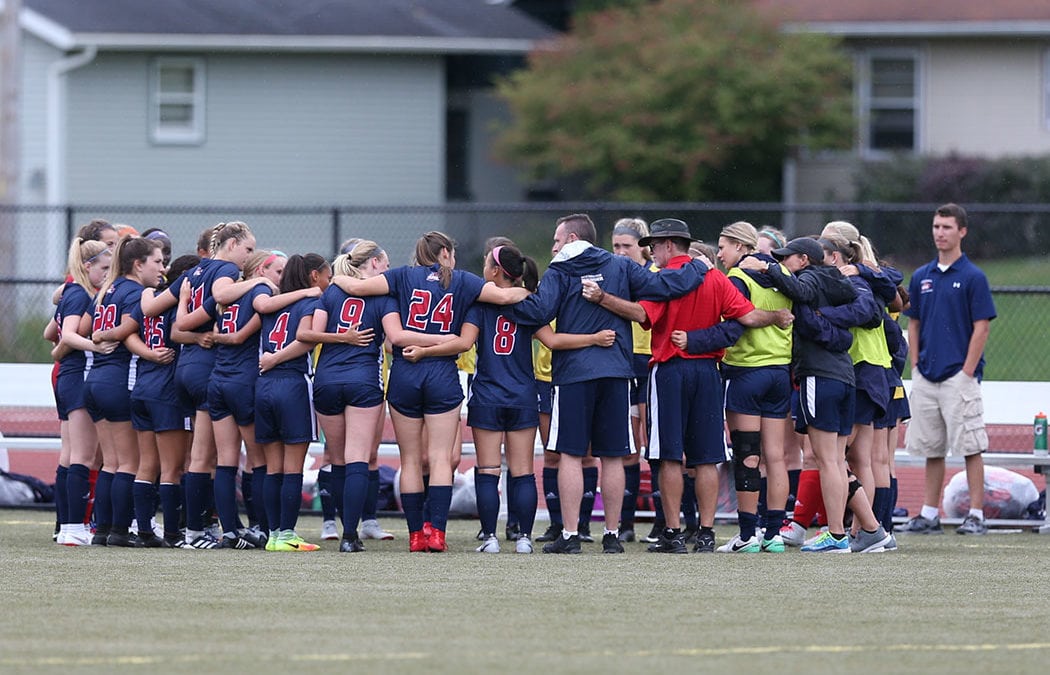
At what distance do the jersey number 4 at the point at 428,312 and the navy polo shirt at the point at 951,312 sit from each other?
4.11 m

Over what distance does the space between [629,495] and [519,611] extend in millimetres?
3808

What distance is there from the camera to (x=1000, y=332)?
21.3 m

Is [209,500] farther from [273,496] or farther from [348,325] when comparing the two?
[348,325]

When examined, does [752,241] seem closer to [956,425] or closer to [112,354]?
[956,425]

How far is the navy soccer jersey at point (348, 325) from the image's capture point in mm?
10531

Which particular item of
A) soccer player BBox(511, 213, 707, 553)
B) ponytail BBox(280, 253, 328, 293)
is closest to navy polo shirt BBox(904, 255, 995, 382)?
soccer player BBox(511, 213, 707, 553)

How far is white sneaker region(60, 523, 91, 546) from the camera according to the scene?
36.1 feet

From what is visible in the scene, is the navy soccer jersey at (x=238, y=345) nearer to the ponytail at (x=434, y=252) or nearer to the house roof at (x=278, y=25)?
the ponytail at (x=434, y=252)

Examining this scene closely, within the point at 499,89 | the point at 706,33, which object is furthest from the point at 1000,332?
the point at 499,89

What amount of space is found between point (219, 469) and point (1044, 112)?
23289mm

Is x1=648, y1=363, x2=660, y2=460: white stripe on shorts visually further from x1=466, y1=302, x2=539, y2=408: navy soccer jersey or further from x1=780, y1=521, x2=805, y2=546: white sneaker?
x1=780, y1=521, x2=805, y2=546: white sneaker

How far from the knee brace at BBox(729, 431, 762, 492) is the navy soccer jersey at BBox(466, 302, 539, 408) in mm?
1320

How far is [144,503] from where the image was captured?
434 inches

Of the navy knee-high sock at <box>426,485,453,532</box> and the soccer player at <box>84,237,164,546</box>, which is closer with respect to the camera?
the navy knee-high sock at <box>426,485,453,532</box>
